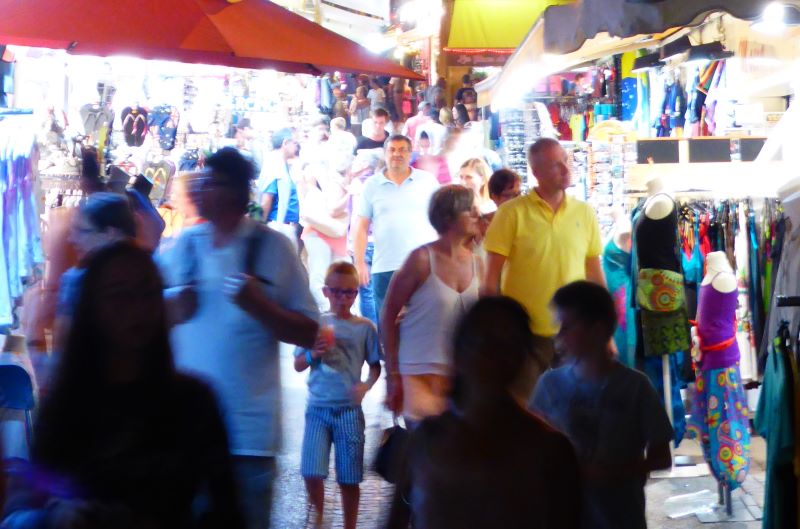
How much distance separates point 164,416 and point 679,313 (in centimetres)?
506

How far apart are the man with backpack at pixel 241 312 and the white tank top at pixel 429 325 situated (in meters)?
1.41

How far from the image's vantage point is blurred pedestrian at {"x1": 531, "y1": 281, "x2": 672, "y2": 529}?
4086 mm

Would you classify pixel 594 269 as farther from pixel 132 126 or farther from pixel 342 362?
pixel 132 126

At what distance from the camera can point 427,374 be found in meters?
5.93

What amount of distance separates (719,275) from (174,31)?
3523 mm

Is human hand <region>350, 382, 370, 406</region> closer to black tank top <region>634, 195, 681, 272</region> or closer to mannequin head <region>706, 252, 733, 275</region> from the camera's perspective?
black tank top <region>634, 195, 681, 272</region>

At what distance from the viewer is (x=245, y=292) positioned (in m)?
4.25

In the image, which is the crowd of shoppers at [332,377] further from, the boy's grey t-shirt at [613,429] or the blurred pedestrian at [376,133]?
the blurred pedestrian at [376,133]

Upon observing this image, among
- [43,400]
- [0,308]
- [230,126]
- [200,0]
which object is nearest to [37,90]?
[230,126]

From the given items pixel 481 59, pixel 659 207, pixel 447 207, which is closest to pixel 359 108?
pixel 481 59

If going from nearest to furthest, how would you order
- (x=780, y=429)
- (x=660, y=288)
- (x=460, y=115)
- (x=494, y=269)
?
(x=780, y=429), (x=494, y=269), (x=660, y=288), (x=460, y=115)

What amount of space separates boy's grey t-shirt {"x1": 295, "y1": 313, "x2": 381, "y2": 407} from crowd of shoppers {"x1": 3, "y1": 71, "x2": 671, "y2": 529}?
0.01 meters

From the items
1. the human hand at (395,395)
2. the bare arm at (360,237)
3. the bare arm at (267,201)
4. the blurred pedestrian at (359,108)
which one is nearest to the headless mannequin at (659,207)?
the human hand at (395,395)

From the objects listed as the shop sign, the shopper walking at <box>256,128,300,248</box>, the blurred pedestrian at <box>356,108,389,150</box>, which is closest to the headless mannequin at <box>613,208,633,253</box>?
the shopper walking at <box>256,128,300,248</box>
